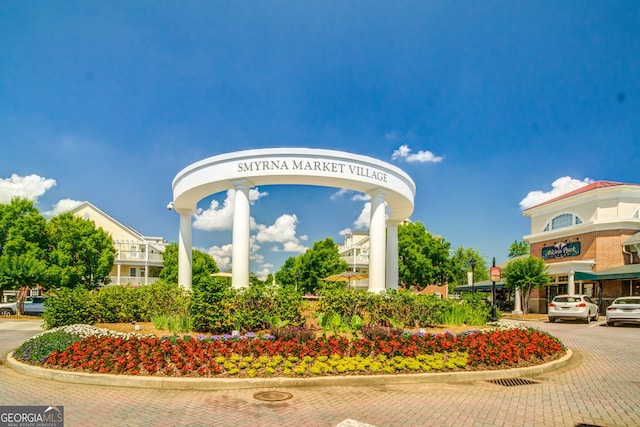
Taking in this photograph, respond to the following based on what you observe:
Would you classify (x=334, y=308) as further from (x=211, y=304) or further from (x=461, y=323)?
(x=461, y=323)

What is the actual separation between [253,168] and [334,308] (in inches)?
229

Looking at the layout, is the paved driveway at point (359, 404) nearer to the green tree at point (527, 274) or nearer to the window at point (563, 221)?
the green tree at point (527, 274)

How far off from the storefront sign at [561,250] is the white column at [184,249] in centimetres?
2639

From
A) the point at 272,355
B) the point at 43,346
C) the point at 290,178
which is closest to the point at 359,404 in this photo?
the point at 272,355

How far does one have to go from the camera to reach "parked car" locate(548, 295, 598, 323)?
69.6 feet

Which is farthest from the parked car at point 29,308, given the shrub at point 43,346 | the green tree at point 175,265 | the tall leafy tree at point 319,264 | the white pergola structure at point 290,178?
the tall leafy tree at point 319,264

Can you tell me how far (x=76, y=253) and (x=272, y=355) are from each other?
23.7 m

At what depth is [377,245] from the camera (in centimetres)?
1652

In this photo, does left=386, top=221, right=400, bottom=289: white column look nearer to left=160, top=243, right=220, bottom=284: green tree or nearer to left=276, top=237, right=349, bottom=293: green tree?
left=276, top=237, right=349, bottom=293: green tree

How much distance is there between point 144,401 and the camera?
6.43 m

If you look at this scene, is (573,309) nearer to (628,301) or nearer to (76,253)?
(628,301)

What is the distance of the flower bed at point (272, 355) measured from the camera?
768 cm

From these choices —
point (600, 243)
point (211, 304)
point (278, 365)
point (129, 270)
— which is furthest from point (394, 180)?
point (129, 270)

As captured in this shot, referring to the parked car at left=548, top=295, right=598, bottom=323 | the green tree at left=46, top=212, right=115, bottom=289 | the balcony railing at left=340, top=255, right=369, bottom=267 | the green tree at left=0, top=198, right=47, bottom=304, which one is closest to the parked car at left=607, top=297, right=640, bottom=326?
the parked car at left=548, top=295, right=598, bottom=323
